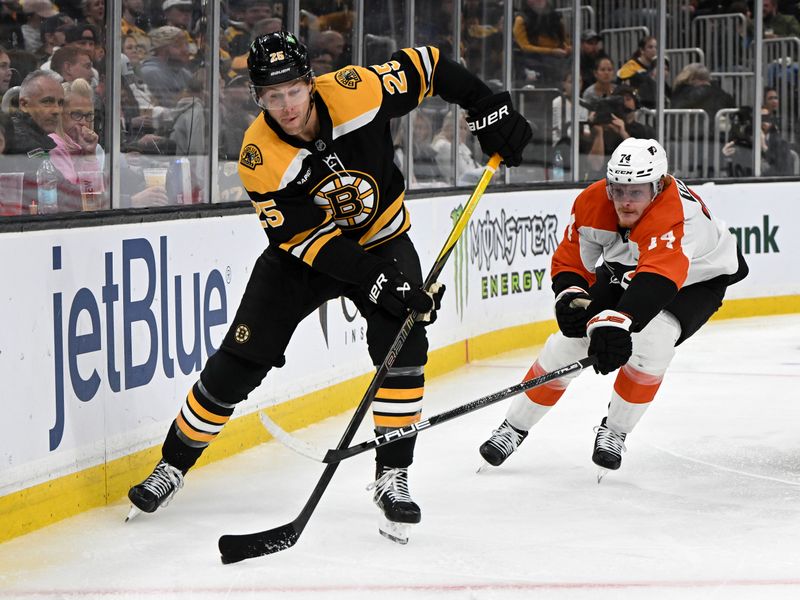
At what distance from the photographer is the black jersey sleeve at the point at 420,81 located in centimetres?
332

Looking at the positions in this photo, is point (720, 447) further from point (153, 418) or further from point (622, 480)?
point (153, 418)

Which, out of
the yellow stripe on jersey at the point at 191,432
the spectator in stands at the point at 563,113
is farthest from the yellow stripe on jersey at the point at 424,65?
the spectator in stands at the point at 563,113

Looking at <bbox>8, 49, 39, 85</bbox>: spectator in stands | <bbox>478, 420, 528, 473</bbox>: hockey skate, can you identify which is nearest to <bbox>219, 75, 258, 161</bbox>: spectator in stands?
<bbox>8, 49, 39, 85</bbox>: spectator in stands

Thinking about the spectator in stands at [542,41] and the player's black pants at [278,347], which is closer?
the player's black pants at [278,347]

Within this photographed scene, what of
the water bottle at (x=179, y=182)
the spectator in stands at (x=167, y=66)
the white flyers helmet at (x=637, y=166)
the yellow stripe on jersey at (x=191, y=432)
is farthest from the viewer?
the water bottle at (x=179, y=182)

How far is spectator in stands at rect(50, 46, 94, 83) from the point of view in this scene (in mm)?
3908

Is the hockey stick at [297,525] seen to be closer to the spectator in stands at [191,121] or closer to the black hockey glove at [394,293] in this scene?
the black hockey glove at [394,293]

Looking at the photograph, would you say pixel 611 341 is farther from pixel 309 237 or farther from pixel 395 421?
pixel 309 237

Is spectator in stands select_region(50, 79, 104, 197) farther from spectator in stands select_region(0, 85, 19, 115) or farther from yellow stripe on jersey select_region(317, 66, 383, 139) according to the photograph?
yellow stripe on jersey select_region(317, 66, 383, 139)

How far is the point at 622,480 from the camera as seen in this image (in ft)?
13.0

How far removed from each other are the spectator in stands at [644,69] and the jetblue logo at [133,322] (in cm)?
483

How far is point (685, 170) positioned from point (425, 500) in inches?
211

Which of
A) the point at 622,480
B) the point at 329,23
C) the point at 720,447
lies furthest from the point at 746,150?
the point at 622,480

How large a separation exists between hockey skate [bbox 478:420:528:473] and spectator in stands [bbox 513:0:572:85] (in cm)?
393
